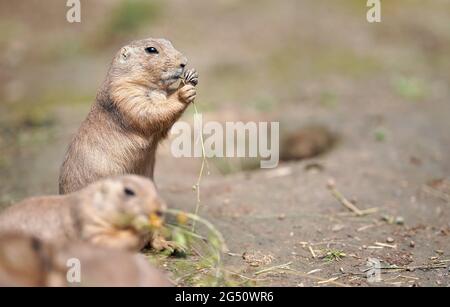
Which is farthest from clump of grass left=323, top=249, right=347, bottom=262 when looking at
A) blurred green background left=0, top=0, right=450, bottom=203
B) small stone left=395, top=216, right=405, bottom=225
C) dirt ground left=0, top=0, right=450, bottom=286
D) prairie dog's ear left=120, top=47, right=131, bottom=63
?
blurred green background left=0, top=0, right=450, bottom=203

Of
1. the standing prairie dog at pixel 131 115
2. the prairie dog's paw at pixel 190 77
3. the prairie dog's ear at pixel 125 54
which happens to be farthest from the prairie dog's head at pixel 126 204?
the prairie dog's ear at pixel 125 54

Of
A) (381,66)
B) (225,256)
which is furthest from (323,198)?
(381,66)

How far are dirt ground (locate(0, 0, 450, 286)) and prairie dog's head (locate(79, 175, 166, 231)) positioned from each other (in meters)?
1.27

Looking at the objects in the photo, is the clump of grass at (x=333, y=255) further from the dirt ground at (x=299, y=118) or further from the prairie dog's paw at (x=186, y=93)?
the prairie dog's paw at (x=186, y=93)

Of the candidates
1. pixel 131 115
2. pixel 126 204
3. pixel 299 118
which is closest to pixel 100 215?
pixel 126 204

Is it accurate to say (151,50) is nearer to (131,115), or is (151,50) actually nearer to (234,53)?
(131,115)

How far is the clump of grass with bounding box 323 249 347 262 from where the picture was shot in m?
5.68

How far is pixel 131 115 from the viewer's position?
6.06 m

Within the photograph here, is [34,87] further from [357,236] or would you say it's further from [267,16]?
[357,236]

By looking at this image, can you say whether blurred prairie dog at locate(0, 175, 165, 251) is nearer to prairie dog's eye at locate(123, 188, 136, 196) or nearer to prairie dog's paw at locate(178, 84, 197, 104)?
prairie dog's eye at locate(123, 188, 136, 196)

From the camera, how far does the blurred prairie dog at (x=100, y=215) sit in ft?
13.8

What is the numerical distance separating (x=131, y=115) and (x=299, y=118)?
16.2 ft

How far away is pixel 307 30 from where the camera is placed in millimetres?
13383

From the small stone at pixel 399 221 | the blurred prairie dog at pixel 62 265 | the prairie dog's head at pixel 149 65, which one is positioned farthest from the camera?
the small stone at pixel 399 221
